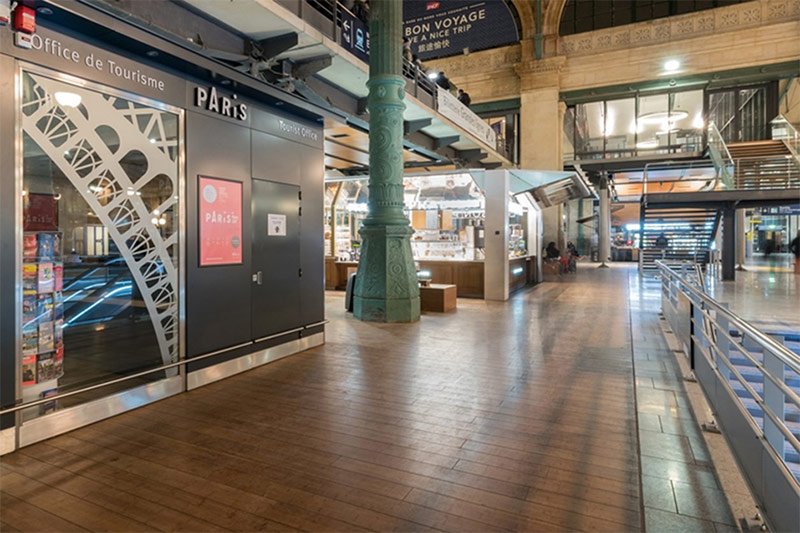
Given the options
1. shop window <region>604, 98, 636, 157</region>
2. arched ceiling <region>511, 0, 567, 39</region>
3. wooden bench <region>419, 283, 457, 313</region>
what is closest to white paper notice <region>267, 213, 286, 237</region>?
wooden bench <region>419, 283, 457, 313</region>

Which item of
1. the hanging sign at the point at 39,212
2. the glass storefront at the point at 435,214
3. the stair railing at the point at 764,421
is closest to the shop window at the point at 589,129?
the glass storefront at the point at 435,214

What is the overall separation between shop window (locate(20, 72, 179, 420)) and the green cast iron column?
3.97 meters

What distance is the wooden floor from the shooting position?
2.43m

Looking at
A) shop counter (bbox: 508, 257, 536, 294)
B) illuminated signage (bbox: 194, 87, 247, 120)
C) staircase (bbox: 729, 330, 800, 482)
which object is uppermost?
illuminated signage (bbox: 194, 87, 247, 120)

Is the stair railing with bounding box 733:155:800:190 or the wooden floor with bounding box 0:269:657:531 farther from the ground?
the stair railing with bounding box 733:155:800:190

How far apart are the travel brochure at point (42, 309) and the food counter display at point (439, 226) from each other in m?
8.20

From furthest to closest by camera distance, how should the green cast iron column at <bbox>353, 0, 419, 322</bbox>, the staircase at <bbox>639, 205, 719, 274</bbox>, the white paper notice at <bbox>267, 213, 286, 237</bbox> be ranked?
the staircase at <bbox>639, 205, 719, 274</bbox>
the green cast iron column at <bbox>353, 0, 419, 322</bbox>
the white paper notice at <bbox>267, 213, 286, 237</bbox>

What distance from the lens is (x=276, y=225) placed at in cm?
569

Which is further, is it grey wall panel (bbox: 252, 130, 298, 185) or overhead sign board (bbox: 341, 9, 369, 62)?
overhead sign board (bbox: 341, 9, 369, 62)

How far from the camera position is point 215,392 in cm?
448

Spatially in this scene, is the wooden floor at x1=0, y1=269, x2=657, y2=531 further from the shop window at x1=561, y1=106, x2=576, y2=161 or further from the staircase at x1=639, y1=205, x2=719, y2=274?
the shop window at x1=561, y1=106, x2=576, y2=161

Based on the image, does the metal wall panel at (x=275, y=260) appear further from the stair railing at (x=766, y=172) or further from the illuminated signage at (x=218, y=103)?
the stair railing at (x=766, y=172)

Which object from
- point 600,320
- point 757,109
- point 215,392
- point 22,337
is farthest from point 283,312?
point 757,109

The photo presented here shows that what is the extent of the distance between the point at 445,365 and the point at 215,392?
2494 millimetres
